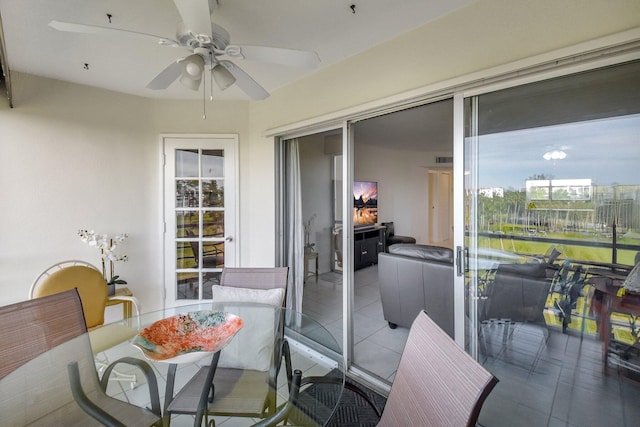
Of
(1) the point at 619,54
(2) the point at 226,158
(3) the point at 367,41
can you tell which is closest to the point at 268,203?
(2) the point at 226,158

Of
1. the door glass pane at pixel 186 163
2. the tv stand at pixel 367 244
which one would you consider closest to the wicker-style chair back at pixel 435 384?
the door glass pane at pixel 186 163

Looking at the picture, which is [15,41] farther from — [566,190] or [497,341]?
[497,341]

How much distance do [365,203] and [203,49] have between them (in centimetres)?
463

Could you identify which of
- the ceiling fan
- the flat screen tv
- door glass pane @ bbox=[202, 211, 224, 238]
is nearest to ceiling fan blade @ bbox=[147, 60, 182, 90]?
the ceiling fan

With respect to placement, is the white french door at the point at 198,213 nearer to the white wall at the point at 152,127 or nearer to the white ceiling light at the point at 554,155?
the white wall at the point at 152,127

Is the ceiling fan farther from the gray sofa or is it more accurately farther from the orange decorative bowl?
the gray sofa

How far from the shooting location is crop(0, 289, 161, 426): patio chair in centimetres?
128

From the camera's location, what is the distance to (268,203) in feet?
10.4

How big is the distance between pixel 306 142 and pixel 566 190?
232 centimetres

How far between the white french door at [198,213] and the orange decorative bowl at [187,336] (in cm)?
176

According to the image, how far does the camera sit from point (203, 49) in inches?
59.8

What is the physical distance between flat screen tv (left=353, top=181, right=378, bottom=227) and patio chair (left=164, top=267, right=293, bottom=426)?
11.8ft

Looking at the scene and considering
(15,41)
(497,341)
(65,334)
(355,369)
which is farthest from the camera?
(355,369)

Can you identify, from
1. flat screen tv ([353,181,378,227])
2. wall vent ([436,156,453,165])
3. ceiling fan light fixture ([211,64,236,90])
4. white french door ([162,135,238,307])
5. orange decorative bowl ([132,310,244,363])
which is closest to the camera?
orange decorative bowl ([132,310,244,363])
